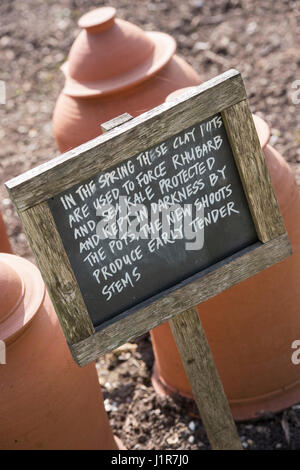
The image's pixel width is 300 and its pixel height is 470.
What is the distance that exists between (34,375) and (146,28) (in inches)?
172

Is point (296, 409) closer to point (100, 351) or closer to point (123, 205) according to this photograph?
point (100, 351)

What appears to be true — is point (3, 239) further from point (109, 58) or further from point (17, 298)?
point (109, 58)

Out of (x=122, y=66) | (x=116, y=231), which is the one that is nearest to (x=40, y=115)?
(x=122, y=66)

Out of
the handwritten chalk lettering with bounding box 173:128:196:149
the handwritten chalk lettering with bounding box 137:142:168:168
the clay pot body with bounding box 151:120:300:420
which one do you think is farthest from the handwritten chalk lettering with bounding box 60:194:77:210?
the clay pot body with bounding box 151:120:300:420

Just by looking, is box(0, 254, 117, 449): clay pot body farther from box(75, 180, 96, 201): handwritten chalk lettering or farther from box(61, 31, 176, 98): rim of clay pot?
box(61, 31, 176, 98): rim of clay pot

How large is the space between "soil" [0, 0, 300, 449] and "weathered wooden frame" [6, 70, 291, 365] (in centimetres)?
126

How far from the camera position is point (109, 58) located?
3.02m

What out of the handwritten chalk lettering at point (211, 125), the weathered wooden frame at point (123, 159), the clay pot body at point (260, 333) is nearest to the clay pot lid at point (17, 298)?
the weathered wooden frame at point (123, 159)

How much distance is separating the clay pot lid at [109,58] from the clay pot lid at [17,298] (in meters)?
0.98

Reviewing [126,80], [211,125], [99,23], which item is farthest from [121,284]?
[99,23]

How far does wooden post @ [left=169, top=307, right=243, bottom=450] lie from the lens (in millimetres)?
2162

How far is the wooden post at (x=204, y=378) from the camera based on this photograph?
7.09ft

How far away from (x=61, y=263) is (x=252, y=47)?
13.6 feet
